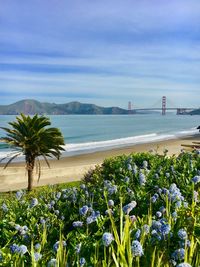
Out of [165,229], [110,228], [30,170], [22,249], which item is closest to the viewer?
[22,249]

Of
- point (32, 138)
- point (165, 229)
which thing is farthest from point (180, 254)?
point (32, 138)

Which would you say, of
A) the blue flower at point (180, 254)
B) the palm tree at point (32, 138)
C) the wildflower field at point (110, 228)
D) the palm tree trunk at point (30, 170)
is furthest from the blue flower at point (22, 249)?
the palm tree at point (32, 138)

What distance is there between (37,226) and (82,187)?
2.03 meters

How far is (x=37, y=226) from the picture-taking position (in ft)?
14.8

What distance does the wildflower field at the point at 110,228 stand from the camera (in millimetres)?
3277

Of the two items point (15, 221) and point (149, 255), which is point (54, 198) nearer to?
point (15, 221)

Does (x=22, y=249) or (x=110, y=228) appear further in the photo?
(x=110, y=228)

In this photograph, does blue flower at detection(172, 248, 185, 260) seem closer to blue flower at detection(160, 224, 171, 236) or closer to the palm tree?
blue flower at detection(160, 224, 171, 236)

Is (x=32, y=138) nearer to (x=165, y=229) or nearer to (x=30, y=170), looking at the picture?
(x=30, y=170)

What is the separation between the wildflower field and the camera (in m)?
3.28

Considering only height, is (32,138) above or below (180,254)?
below

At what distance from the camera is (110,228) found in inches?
176

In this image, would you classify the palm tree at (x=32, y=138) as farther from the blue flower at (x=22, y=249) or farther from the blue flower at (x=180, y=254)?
the blue flower at (x=180, y=254)

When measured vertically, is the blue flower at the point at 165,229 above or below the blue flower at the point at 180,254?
above
